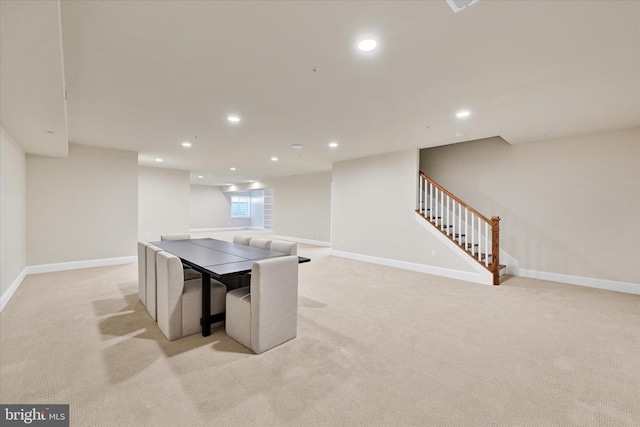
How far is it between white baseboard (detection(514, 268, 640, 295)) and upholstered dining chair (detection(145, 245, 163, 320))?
6.13 m

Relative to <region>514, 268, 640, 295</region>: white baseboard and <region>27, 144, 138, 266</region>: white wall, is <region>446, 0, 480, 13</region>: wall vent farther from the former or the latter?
<region>27, 144, 138, 266</region>: white wall

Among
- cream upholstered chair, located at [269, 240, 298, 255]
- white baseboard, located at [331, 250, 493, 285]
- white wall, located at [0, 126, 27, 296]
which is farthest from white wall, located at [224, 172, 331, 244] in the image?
white wall, located at [0, 126, 27, 296]

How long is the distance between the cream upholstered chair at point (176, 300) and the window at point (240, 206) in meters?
12.8

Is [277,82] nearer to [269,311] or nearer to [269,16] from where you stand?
[269,16]

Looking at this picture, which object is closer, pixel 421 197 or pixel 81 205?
pixel 81 205

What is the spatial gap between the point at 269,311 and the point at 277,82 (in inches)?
87.9

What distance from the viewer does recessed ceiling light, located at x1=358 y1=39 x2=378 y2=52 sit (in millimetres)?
2087

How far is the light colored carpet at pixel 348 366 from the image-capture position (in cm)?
170

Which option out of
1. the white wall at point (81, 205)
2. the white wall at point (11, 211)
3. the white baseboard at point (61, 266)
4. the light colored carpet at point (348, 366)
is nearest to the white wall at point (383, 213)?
the light colored carpet at point (348, 366)

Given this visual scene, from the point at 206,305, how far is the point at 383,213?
15.0 ft

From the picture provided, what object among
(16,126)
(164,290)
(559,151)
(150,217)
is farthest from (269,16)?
(150,217)

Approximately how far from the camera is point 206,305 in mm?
2695

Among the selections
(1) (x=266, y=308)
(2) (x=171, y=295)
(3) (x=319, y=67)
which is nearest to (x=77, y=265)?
(2) (x=171, y=295)

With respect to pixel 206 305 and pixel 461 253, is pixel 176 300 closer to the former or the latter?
pixel 206 305
